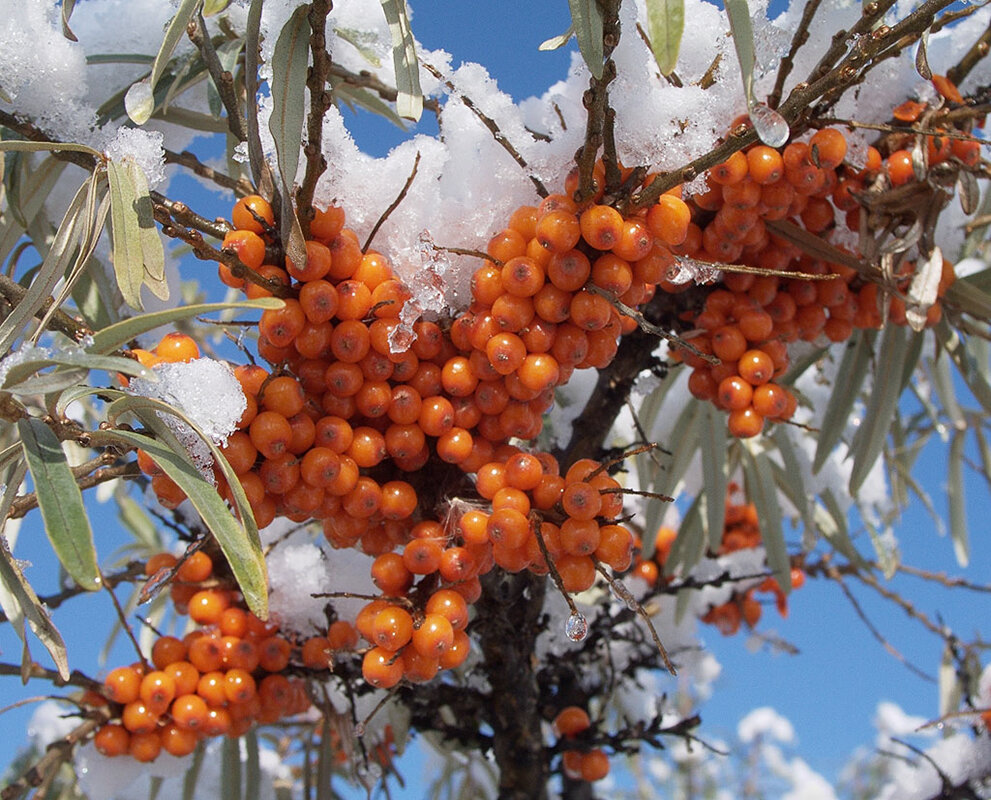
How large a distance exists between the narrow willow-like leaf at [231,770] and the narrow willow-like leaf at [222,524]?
2.71ft

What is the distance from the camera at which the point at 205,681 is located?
1072mm

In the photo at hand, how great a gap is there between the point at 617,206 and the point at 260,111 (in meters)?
0.38

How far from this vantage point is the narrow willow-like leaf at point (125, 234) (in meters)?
0.73

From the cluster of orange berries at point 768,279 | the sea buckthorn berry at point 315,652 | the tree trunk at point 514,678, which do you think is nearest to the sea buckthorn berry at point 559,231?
the cluster of orange berries at point 768,279

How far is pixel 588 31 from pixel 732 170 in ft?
0.92

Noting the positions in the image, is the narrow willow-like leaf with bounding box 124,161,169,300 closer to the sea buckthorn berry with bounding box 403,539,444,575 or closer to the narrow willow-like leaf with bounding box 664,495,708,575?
the sea buckthorn berry with bounding box 403,539,444,575

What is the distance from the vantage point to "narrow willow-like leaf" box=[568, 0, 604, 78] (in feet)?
2.14

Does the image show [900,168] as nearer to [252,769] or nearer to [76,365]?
[76,365]

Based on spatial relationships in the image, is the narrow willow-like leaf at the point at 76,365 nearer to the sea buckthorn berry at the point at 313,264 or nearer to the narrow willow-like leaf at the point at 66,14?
the sea buckthorn berry at the point at 313,264

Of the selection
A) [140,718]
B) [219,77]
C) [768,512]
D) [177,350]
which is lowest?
[140,718]

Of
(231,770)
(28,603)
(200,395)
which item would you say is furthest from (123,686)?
(200,395)

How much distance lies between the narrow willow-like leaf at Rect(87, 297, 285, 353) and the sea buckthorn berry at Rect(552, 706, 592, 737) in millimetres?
1040

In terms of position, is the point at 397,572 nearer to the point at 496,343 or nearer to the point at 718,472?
the point at 496,343

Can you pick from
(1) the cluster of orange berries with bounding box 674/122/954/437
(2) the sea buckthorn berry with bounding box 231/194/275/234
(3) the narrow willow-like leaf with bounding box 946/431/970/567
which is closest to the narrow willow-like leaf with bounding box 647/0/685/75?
(1) the cluster of orange berries with bounding box 674/122/954/437
